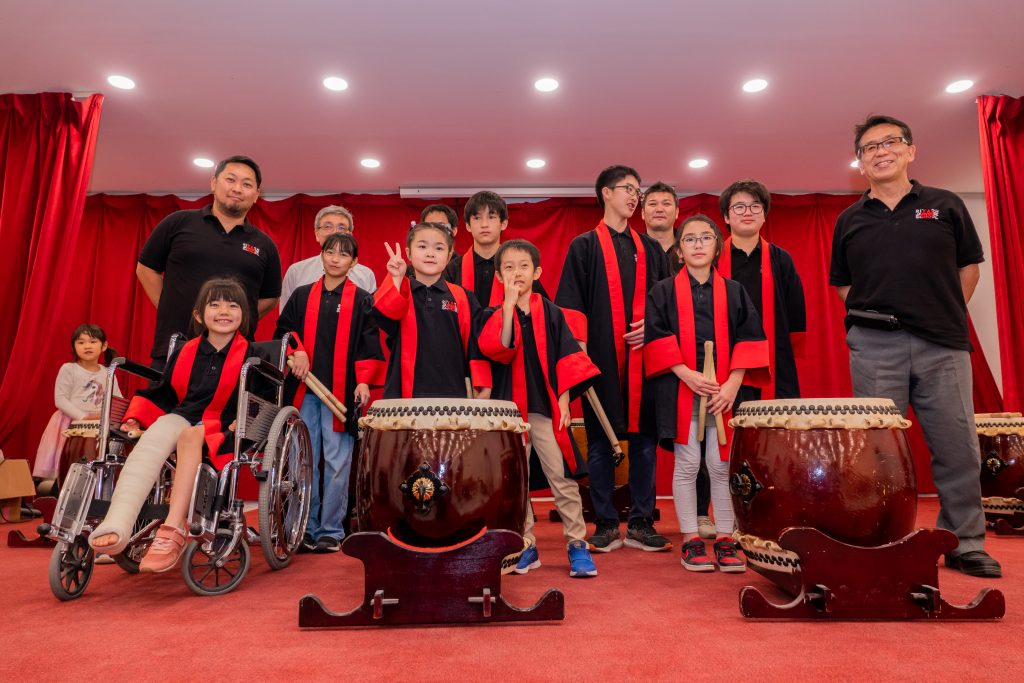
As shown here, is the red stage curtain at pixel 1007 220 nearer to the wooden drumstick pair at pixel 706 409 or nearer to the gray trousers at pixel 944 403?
the gray trousers at pixel 944 403

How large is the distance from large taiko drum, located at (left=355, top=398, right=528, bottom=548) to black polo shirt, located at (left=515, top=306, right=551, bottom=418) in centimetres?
60

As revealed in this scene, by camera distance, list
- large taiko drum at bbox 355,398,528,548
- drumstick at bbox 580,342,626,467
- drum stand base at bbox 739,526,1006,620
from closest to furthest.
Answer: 1. drum stand base at bbox 739,526,1006,620
2. large taiko drum at bbox 355,398,528,548
3. drumstick at bbox 580,342,626,467

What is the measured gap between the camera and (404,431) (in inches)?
68.1

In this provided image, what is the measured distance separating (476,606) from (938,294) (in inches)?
73.9

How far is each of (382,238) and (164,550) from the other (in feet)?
15.0

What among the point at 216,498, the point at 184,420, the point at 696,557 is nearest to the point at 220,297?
the point at 184,420

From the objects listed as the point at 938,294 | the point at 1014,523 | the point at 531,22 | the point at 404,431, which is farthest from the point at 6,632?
the point at 1014,523

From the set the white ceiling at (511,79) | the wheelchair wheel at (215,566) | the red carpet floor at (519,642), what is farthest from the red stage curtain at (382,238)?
the red carpet floor at (519,642)

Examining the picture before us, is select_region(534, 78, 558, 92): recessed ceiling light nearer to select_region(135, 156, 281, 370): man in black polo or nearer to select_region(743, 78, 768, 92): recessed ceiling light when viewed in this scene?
select_region(743, 78, 768, 92): recessed ceiling light

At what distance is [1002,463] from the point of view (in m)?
3.49

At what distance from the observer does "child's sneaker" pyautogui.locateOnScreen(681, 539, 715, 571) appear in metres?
2.24

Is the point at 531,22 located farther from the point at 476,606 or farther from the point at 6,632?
the point at 6,632

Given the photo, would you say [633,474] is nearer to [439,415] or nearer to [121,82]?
[439,415]

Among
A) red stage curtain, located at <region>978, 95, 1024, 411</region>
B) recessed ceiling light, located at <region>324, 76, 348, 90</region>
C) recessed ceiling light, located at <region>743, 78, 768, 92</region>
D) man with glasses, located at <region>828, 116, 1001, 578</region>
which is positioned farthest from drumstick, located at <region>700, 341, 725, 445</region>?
recessed ceiling light, located at <region>324, 76, 348, 90</region>
